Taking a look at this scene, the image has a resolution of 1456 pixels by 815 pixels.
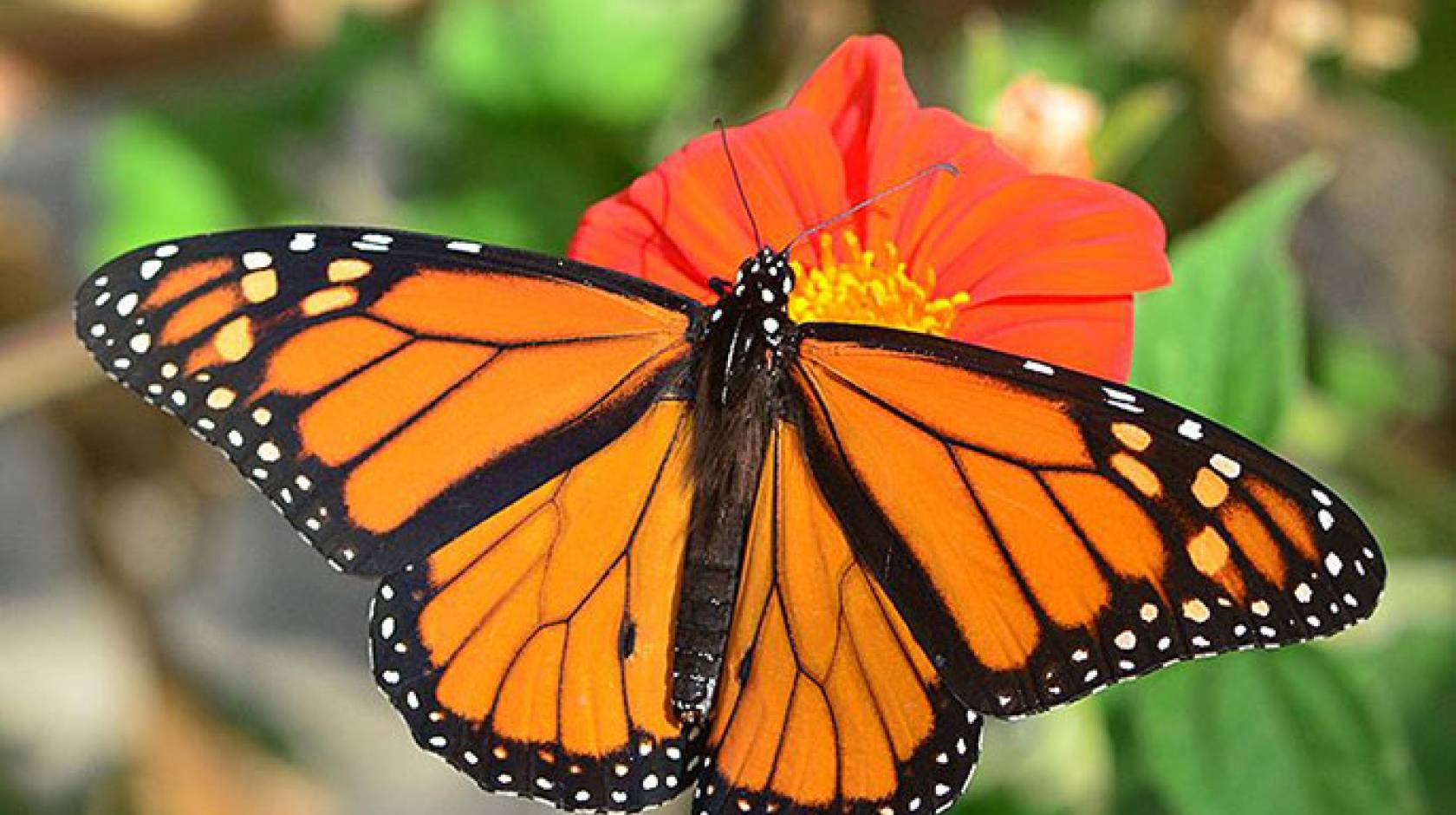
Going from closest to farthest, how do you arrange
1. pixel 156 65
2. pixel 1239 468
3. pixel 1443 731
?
pixel 1239 468 → pixel 1443 731 → pixel 156 65

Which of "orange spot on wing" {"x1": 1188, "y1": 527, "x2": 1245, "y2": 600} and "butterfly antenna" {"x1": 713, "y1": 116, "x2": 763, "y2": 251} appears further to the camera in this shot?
"butterfly antenna" {"x1": 713, "y1": 116, "x2": 763, "y2": 251}

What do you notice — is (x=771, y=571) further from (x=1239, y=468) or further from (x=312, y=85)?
(x=312, y=85)

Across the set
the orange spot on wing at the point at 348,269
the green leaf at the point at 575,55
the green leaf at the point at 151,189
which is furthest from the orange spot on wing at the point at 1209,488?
Answer: the green leaf at the point at 151,189

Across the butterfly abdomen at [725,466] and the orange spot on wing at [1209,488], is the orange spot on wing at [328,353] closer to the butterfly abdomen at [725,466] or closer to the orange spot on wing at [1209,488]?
the butterfly abdomen at [725,466]

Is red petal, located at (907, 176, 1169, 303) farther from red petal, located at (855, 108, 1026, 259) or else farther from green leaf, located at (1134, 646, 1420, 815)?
green leaf, located at (1134, 646, 1420, 815)

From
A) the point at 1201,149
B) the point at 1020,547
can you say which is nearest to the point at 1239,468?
the point at 1020,547

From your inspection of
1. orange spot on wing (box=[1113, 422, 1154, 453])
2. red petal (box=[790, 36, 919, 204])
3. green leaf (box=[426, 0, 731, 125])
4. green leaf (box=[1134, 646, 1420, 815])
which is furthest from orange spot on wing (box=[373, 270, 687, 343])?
green leaf (box=[426, 0, 731, 125])

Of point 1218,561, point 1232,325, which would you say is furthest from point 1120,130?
point 1218,561
